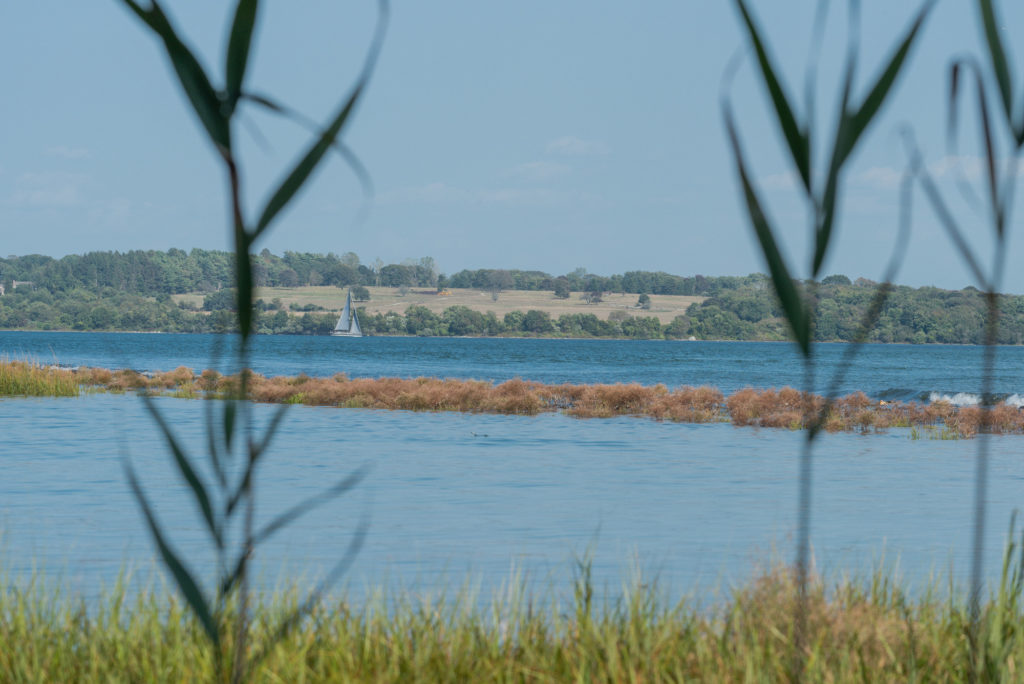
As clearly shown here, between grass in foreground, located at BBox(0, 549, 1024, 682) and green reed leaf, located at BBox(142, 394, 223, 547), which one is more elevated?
green reed leaf, located at BBox(142, 394, 223, 547)

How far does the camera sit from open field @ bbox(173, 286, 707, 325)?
453ft

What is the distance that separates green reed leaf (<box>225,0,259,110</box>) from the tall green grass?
29910mm

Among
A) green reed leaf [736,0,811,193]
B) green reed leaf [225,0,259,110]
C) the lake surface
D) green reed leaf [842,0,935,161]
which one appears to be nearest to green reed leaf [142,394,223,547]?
green reed leaf [225,0,259,110]

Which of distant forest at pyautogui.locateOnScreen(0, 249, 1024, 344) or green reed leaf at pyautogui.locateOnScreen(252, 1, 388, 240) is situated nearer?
green reed leaf at pyautogui.locateOnScreen(252, 1, 388, 240)

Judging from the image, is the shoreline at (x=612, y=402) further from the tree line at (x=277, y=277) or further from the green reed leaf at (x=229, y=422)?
the tree line at (x=277, y=277)

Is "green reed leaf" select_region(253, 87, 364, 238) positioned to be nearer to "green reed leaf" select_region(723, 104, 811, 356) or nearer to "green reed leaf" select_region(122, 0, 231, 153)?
"green reed leaf" select_region(122, 0, 231, 153)

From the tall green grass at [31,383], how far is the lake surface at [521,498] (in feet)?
17.5

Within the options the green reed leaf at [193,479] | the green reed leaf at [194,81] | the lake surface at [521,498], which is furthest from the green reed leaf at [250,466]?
the lake surface at [521,498]

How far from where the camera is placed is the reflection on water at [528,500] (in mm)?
8633

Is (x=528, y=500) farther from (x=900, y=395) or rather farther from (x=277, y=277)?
(x=277, y=277)

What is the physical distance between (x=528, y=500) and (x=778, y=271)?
10.3m

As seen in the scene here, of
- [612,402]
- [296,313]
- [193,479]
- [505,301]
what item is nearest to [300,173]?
[193,479]

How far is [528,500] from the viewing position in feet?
40.3

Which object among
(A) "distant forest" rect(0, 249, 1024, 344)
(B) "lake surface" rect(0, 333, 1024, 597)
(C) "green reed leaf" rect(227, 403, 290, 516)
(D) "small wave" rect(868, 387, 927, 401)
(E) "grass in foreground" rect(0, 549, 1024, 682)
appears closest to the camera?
(C) "green reed leaf" rect(227, 403, 290, 516)
